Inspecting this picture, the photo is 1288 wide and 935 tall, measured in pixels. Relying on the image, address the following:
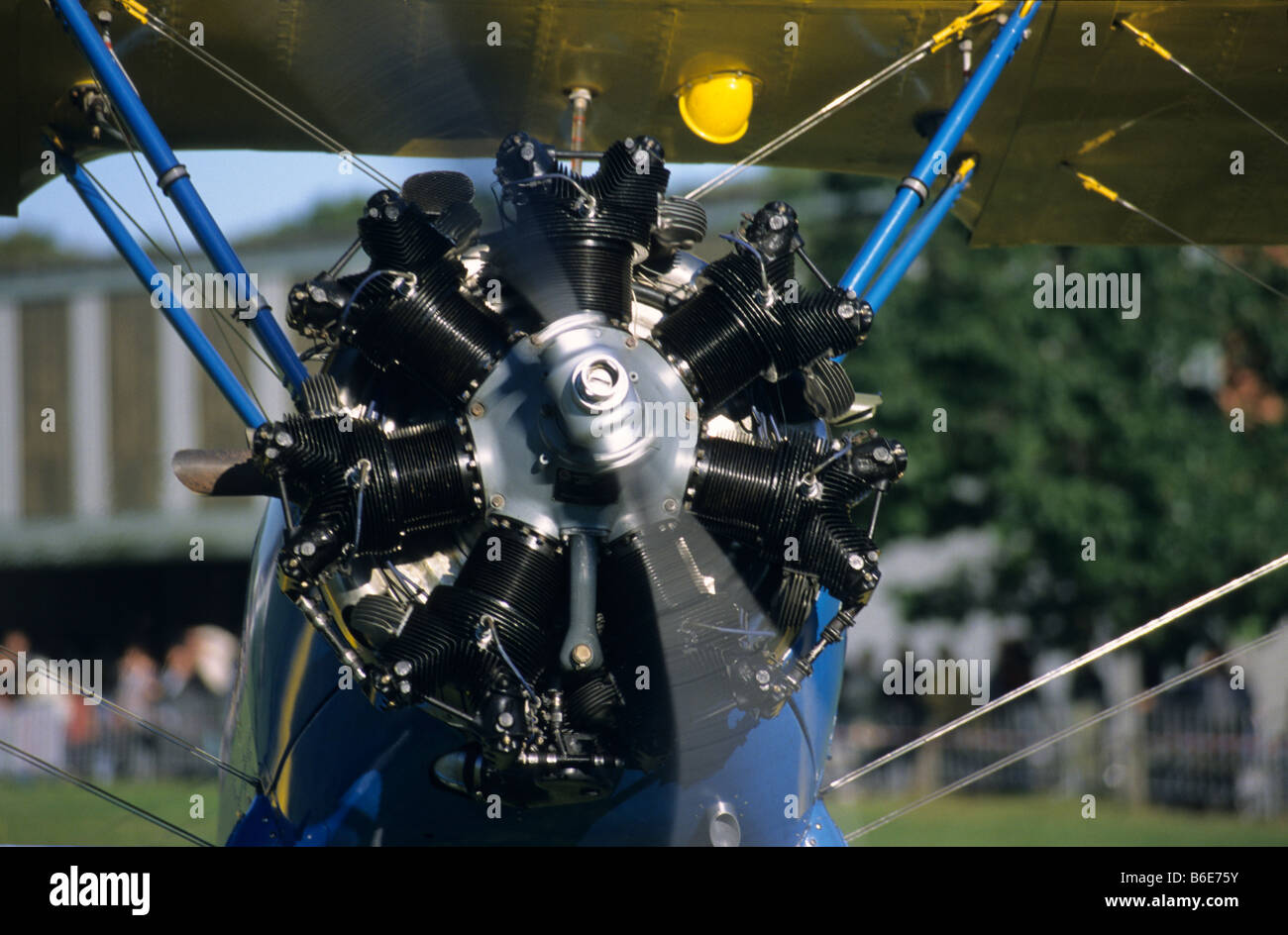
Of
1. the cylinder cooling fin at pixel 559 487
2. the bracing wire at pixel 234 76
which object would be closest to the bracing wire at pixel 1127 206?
the cylinder cooling fin at pixel 559 487

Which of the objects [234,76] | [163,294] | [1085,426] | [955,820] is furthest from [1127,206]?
[1085,426]

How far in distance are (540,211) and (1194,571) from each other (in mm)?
18030

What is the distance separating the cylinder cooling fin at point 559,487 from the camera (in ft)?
13.4

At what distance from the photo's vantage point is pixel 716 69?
6.30m

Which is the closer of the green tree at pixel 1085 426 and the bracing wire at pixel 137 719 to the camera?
the bracing wire at pixel 137 719

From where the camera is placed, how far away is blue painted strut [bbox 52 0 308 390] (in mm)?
4602

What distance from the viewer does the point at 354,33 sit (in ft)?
18.6

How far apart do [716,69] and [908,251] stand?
127 cm

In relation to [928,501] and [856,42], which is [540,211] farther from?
[928,501]

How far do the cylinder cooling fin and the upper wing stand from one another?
1028 mm

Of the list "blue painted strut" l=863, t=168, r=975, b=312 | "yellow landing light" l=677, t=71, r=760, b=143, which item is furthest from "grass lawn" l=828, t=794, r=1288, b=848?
"blue painted strut" l=863, t=168, r=975, b=312

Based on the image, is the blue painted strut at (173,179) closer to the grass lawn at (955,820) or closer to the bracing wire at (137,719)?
the bracing wire at (137,719)

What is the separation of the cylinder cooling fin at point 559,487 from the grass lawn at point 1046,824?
13.0 m

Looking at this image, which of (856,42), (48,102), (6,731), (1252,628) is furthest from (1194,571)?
(48,102)
